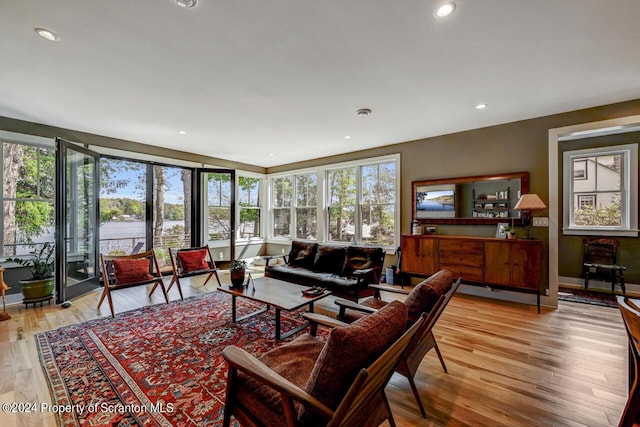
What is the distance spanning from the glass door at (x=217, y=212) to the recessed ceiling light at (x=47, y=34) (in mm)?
3846

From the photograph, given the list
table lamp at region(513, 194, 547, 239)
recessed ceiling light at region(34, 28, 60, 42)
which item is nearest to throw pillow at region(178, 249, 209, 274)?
recessed ceiling light at region(34, 28, 60, 42)

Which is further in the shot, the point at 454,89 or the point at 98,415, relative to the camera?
the point at 454,89

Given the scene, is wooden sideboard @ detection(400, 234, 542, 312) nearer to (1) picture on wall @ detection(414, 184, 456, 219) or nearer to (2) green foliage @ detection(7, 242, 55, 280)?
(1) picture on wall @ detection(414, 184, 456, 219)

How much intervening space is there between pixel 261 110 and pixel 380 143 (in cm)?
252

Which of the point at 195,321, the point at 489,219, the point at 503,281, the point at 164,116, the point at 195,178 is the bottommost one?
the point at 195,321

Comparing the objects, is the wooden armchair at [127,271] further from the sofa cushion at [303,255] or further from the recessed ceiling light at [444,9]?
the recessed ceiling light at [444,9]

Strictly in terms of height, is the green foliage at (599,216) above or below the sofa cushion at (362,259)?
above

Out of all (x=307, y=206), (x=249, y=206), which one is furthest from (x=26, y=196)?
(x=307, y=206)

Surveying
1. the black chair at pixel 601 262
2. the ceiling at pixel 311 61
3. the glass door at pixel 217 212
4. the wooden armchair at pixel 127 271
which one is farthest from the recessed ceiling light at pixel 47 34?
the black chair at pixel 601 262

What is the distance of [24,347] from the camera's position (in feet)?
8.20

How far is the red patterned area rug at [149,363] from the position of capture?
5.60 ft

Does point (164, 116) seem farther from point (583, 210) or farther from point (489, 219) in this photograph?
point (583, 210)

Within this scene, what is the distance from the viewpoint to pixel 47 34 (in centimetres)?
203

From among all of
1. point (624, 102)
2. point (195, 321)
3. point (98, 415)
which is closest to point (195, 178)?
point (195, 321)
